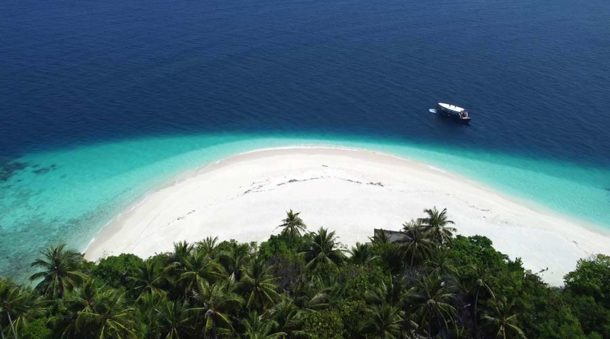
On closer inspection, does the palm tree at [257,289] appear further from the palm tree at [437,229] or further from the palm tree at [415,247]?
the palm tree at [437,229]

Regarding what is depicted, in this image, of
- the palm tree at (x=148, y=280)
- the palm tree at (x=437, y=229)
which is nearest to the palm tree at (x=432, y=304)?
the palm tree at (x=437, y=229)

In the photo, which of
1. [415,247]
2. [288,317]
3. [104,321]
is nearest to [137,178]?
[104,321]

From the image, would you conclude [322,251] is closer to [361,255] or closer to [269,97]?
[361,255]

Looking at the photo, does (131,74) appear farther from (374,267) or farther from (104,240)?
(374,267)

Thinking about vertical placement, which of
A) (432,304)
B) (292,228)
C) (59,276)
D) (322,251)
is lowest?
(59,276)

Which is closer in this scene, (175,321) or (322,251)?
(175,321)

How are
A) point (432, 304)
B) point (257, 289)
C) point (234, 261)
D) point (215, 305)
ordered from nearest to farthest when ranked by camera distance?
point (215, 305)
point (432, 304)
point (257, 289)
point (234, 261)

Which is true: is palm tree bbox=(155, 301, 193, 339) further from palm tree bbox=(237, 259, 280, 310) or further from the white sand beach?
the white sand beach

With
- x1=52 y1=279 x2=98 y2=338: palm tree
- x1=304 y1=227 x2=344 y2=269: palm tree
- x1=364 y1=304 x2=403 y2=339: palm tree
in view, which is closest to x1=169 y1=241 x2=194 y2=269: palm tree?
x1=52 y1=279 x2=98 y2=338: palm tree
